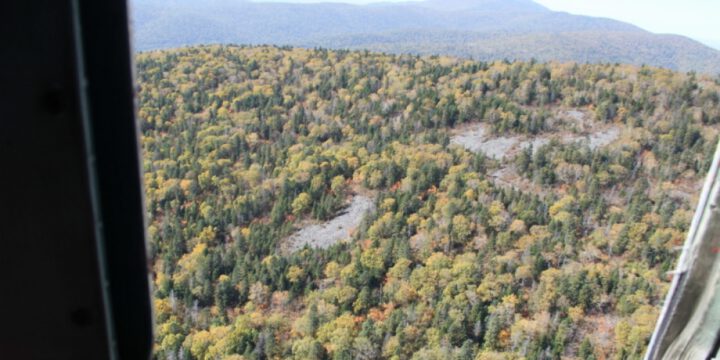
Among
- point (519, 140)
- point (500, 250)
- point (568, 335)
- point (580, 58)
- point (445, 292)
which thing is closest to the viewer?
point (568, 335)

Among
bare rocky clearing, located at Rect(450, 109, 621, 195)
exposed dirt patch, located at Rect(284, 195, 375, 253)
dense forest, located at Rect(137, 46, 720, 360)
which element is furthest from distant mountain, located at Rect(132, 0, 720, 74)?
bare rocky clearing, located at Rect(450, 109, 621, 195)

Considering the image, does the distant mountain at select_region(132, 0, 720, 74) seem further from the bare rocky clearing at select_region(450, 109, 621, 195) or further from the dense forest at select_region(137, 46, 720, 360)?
the bare rocky clearing at select_region(450, 109, 621, 195)

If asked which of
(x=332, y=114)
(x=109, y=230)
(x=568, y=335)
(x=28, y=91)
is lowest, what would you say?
(x=568, y=335)

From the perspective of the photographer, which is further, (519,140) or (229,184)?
(519,140)

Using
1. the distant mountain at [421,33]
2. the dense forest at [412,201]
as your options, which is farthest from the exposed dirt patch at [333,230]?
the distant mountain at [421,33]

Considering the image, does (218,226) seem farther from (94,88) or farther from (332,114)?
(94,88)

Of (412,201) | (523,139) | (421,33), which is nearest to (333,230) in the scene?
(412,201)

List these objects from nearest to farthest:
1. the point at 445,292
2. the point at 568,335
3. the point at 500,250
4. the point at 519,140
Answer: the point at 568,335
the point at 445,292
the point at 500,250
the point at 519,140

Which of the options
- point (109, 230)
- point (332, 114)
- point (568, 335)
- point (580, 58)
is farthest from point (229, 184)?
point (580, 58)
